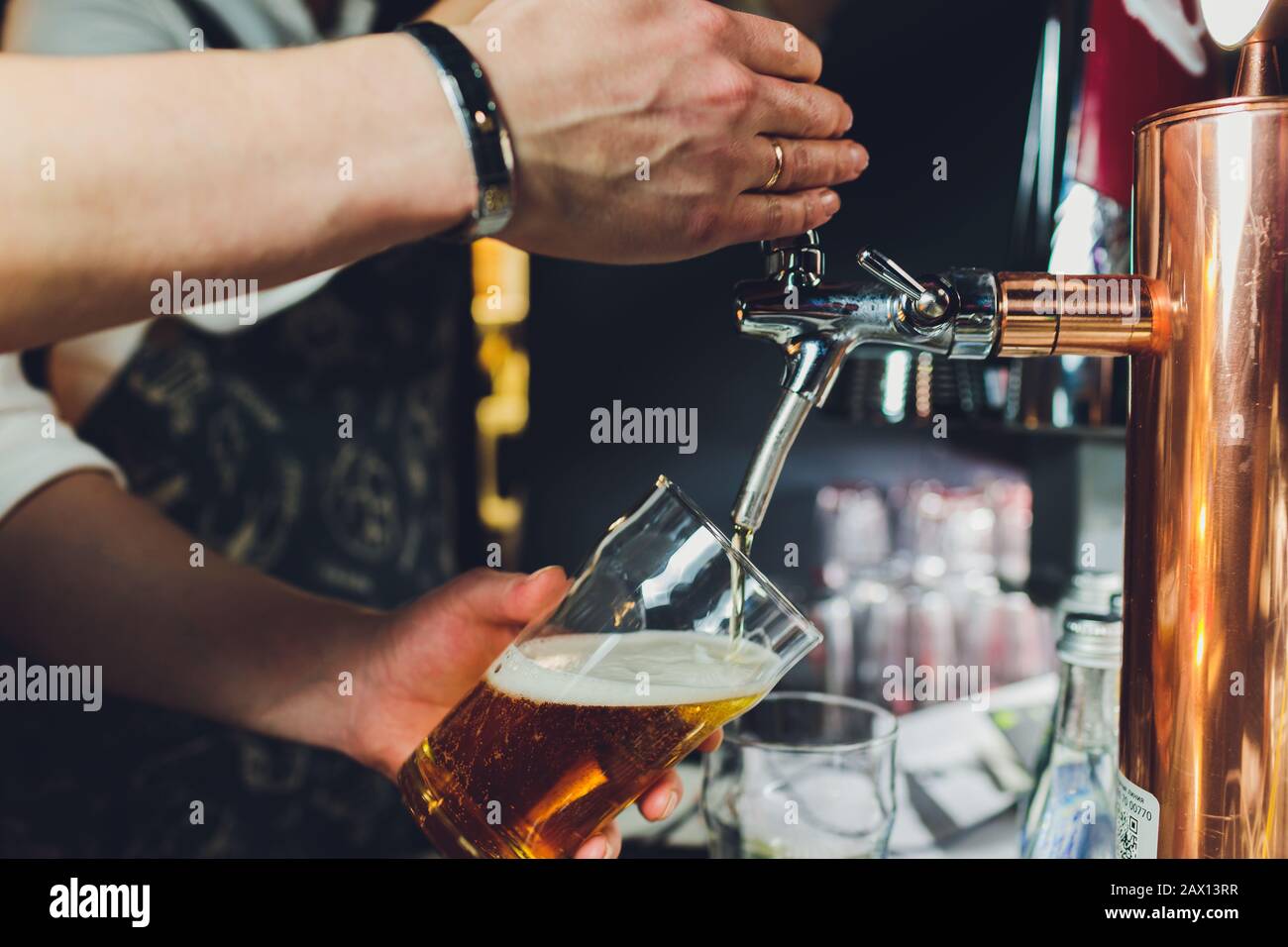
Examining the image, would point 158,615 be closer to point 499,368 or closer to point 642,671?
Answer: point 642,671

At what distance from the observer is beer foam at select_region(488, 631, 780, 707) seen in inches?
24.9

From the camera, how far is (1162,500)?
1.97ft

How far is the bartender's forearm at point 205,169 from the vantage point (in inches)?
20.8

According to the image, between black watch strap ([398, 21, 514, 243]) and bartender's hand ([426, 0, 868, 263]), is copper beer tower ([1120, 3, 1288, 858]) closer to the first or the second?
bartender's hand ([426, 0, 868, 263])

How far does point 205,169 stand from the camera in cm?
55

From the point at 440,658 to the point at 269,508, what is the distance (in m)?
0.94

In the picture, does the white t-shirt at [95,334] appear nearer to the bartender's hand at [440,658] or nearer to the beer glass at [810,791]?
the bartender's hand at [440,658]

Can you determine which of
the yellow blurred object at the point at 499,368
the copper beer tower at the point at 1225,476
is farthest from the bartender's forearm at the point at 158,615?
the yellow blurred object at the point at 499,368

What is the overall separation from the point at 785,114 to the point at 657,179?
0.11 metres

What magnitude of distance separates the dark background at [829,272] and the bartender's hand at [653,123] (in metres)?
Answer: 1.37

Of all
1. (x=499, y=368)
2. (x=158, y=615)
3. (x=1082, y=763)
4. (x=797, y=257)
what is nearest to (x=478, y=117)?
(x=797, y=257)

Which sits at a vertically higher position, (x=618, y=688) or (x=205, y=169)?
(x=205, y=169)

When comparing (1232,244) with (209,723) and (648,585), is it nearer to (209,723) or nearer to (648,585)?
(648,585)

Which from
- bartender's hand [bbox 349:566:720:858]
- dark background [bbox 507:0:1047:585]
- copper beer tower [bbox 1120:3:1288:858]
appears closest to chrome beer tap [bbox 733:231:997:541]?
copper beer tower [bbox 1120:3:1288:858]
